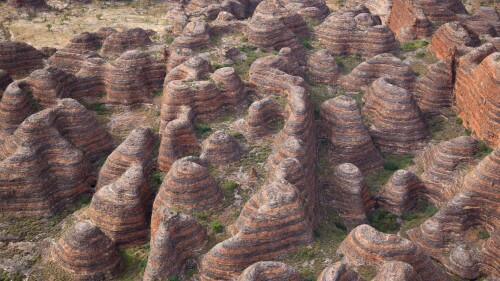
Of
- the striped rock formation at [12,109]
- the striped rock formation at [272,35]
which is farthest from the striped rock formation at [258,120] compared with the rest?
the striped rock formation at [12,109]

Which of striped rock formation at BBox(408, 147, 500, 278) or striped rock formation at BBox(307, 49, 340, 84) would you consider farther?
striped rock formation at BBox(307, 49, 340, 84)

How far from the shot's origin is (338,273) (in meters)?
37.6

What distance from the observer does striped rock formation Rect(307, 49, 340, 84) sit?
69.4 metres

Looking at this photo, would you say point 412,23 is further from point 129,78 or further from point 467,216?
point 129,78

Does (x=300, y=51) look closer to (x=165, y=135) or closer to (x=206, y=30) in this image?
(x=206, y=30)

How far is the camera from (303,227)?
146 feet

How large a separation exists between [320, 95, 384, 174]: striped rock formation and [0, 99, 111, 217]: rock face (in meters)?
24.0

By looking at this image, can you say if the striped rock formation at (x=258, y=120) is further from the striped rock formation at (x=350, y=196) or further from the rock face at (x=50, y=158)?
the rock face at (x=50, y=158)

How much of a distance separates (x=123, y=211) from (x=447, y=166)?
30186 millimetres

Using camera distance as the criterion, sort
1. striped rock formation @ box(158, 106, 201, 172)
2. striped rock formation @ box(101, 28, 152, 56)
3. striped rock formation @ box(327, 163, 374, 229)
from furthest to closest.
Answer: striped rock formation @ box(101, 28, 152, 56) < striped rock formation @ box(158, 106, 201, 172) < striped rock formation @ box(327, 163, 374, 229)

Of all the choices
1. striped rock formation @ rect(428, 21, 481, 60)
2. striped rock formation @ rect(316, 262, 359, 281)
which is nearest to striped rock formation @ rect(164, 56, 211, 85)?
striped rock formation @ rect(428, 21, 481, 60)

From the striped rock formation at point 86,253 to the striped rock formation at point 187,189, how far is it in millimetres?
5294

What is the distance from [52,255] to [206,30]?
35.1m

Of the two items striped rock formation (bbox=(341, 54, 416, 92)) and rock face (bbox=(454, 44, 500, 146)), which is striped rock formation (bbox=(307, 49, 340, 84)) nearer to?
striped rock formation (bbox=(341, 54, 416, 92))
